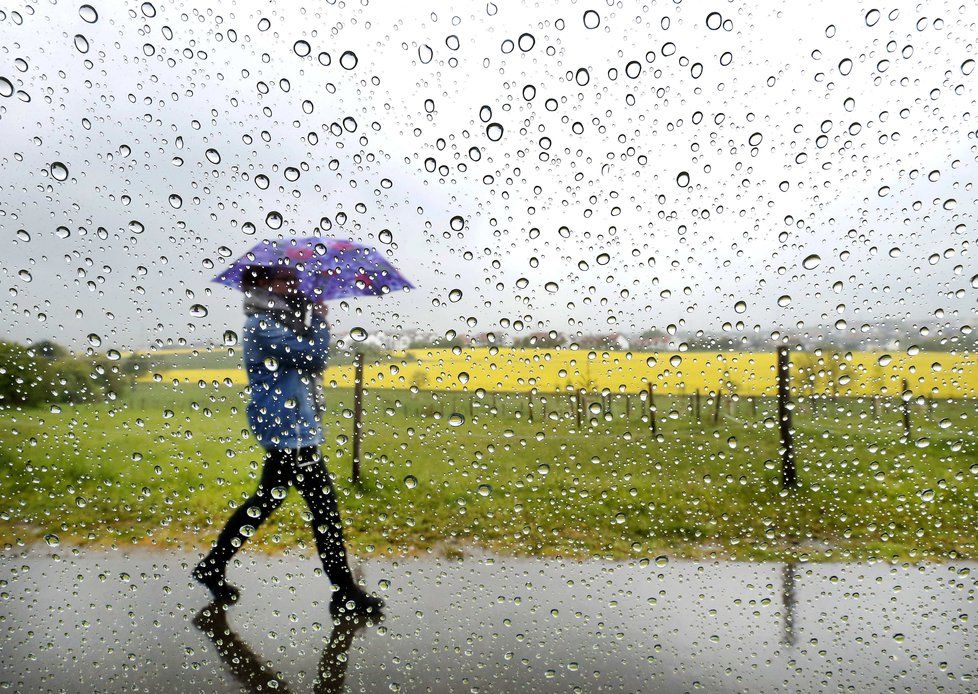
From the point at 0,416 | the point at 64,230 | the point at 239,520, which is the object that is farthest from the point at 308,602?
the point at 64,230

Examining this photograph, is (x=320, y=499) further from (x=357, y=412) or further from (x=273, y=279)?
(x=273, y=279)

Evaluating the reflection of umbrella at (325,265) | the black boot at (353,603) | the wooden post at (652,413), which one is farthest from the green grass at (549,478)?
the reflection of umbrella at (325,265)

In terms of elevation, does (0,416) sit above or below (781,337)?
below

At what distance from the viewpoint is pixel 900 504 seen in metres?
1.03

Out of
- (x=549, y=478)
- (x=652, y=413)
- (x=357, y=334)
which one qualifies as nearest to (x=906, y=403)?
(x=652, y=413)

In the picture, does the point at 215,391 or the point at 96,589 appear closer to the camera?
the point at 215,391

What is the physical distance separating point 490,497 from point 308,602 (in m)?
0.52

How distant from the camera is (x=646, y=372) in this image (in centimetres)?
102

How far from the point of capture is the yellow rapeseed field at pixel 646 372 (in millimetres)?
993

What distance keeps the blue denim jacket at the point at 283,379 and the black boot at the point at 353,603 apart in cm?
38

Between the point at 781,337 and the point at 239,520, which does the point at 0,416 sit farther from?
the point at 781,337

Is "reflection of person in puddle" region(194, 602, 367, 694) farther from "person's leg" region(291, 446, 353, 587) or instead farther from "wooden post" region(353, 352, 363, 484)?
"wooden post" region(353, 352, 363, 484)

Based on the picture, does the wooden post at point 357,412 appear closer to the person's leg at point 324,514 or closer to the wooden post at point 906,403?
the person's leg at point 324,514

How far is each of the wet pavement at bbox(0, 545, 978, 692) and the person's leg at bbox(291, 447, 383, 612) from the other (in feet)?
0.15
